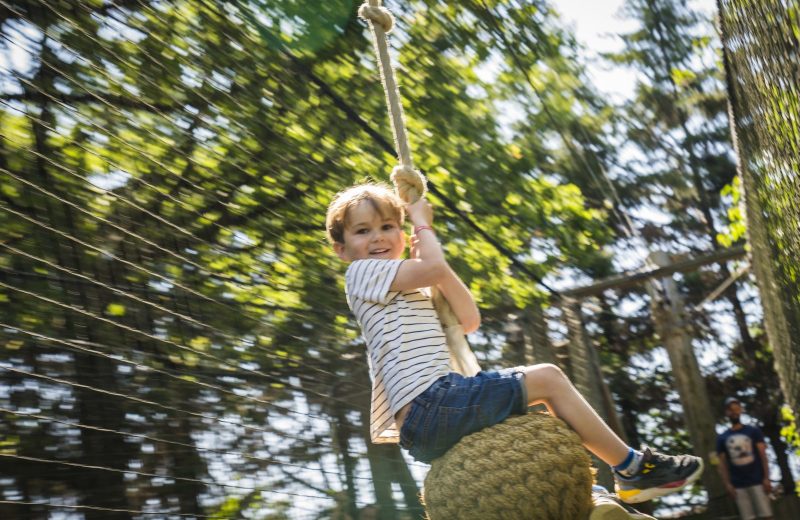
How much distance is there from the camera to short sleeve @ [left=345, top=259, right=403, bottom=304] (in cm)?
274

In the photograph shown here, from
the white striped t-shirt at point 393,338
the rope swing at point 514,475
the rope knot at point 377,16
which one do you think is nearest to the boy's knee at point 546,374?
the rope swing at point 514,475

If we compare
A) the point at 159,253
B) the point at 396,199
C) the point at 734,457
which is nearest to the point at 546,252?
the point at 734,457

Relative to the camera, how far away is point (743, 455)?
312 inches

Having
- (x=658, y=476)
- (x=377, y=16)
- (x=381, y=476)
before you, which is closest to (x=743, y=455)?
(x=381, y=476)

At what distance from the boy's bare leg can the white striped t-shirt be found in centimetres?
24

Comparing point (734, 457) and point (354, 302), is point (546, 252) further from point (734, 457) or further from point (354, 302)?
point (354, 302)

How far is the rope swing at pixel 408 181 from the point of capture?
2752mm

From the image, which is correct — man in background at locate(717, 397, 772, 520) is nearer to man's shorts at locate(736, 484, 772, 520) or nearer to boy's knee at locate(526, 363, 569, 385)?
man's shorts at locate(736, 484, 772, 520)

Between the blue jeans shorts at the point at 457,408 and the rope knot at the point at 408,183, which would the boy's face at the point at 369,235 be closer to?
the rope knot at the point at 408,183

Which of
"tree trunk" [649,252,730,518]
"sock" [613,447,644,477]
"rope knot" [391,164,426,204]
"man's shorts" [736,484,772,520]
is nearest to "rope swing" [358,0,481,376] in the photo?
"rope knot" [391,164,426,204]

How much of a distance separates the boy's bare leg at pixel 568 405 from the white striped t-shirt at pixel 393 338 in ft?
0.80

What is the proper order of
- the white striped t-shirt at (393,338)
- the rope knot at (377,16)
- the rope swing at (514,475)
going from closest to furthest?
1. the rope swing at (514,475)
2. the white striped t-shirt at (393,338)
3. the rope knot at (377,16)

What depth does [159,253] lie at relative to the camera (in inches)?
166

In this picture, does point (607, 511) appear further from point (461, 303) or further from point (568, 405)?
point (461, 303)
